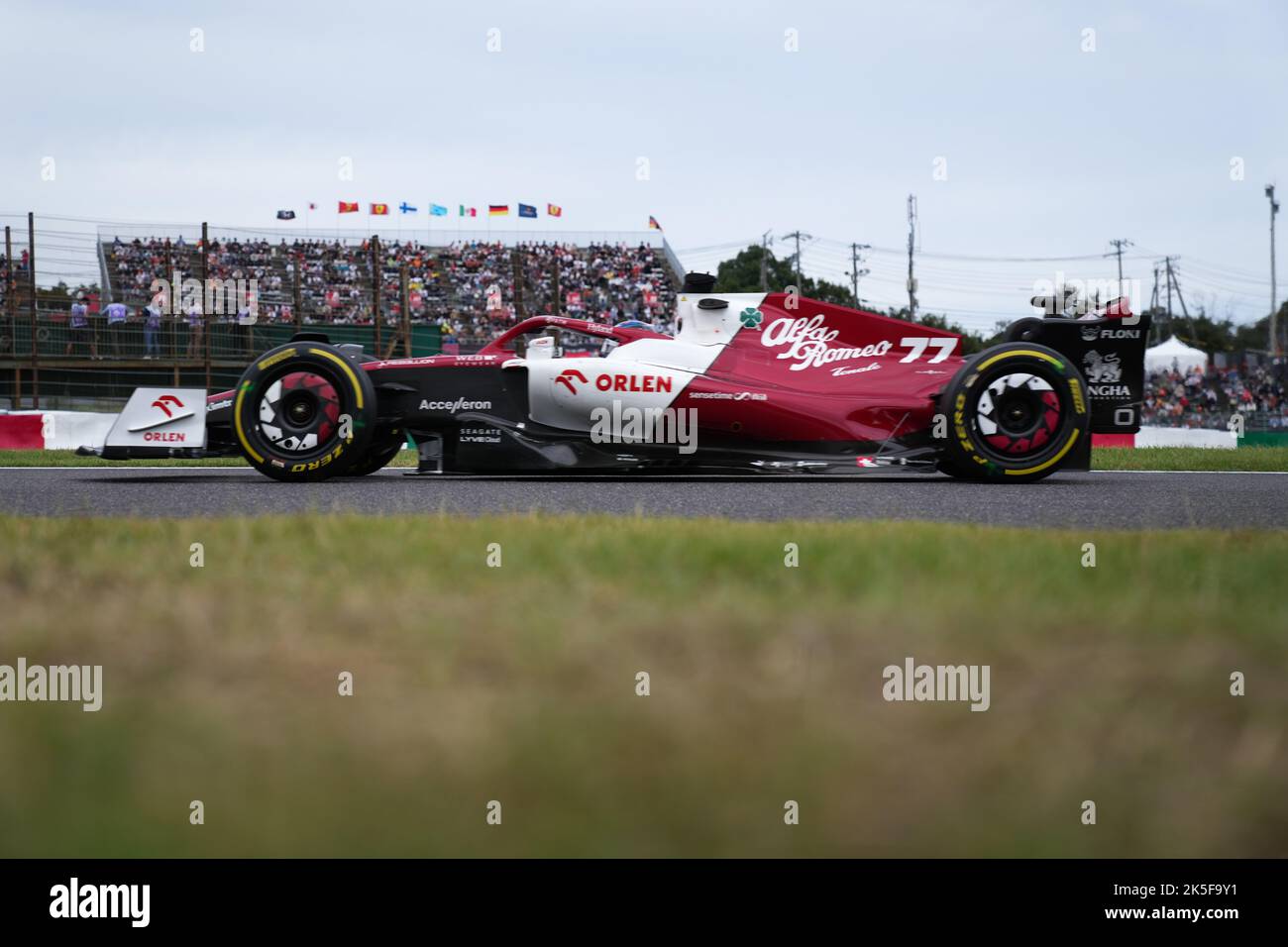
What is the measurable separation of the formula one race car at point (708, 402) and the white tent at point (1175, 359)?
26.1 m

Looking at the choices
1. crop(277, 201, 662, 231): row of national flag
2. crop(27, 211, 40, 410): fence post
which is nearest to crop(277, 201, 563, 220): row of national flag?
crop(277, 201, 662, 231): row of national flag

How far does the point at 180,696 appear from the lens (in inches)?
66.3

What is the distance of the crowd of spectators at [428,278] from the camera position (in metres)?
17.8

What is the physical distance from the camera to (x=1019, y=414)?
22.5 ft

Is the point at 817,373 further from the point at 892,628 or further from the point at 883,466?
the point at 892,628

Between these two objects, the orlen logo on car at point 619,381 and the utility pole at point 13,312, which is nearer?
the orlen logo on car at point 619,381

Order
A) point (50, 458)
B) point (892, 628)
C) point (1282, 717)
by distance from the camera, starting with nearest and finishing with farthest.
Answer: point (1282, 717) < point (892, 628) < point (50, 458)

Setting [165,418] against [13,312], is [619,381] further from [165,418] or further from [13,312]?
[13,312]

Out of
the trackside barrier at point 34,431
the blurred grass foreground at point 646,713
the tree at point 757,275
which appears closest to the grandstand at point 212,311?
the trackside barrier at point 34,431

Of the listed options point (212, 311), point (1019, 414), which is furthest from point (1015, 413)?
point (212, 311)

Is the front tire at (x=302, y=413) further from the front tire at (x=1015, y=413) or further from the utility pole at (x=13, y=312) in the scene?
the utility pole at (x=13, y=312)
